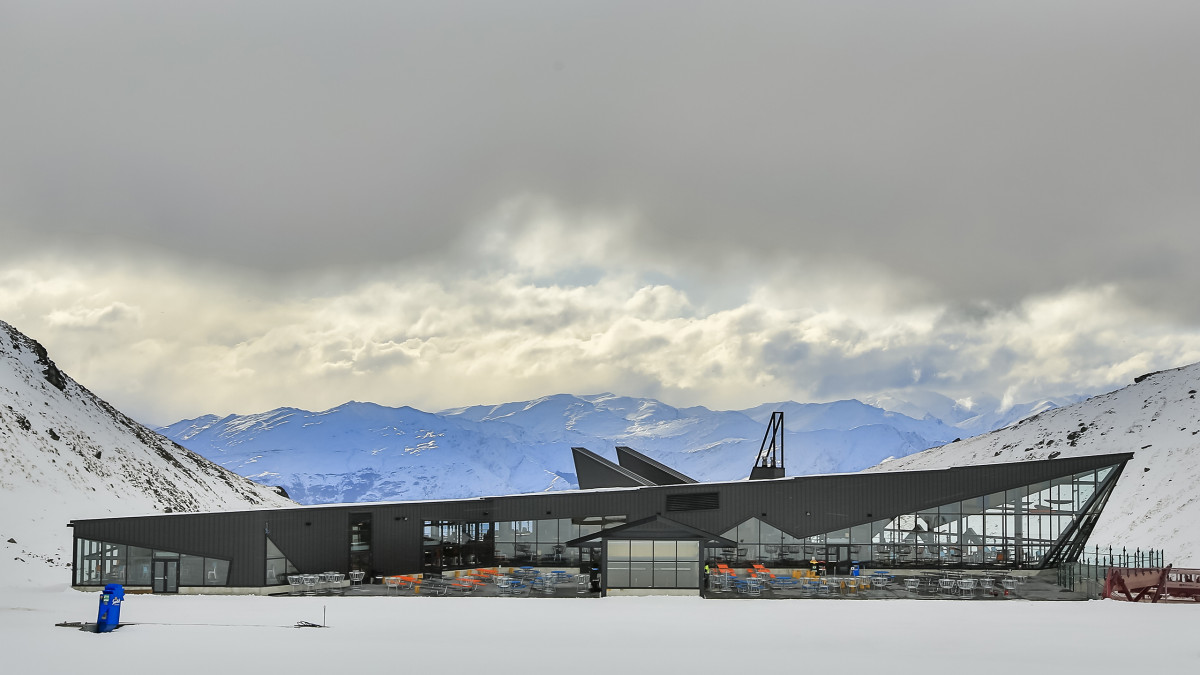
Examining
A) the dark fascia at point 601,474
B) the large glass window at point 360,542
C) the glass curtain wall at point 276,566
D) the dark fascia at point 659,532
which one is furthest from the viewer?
the dark fascia at point 601,474

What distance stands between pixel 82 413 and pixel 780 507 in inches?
2718

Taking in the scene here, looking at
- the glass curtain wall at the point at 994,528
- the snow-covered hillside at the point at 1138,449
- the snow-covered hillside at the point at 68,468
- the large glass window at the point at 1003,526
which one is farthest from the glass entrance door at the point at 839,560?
the snow-covered hillside at the point at 68,468

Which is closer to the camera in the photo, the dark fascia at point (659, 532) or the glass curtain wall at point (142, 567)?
the dark fascia at point (659, 532)

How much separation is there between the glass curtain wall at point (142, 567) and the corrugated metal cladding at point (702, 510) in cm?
192

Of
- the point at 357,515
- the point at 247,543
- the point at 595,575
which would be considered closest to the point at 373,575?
the point at 357,515

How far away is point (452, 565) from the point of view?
40.3 metres

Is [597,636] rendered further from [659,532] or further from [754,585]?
[754,585]

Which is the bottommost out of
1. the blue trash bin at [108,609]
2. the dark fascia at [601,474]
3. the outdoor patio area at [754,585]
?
the outdoor patio area at [754,585]

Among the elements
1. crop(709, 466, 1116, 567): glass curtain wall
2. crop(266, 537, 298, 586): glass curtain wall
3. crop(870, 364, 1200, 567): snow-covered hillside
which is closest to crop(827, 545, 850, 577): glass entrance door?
crop(709, 466, 1116, 567): glass curtain wall

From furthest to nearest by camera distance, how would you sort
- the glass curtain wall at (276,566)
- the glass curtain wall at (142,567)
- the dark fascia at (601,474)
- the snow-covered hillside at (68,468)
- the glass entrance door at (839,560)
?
the snow-covered hillside at (68,468), the dark fascia at (601,474), the glass entrance door at (839,560), the glass curtain wall at (276,566), the glass curtain wall at (142,567)

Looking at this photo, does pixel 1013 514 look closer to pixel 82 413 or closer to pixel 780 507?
pixel 780 507

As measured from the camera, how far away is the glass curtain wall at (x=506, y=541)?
40.2 metres

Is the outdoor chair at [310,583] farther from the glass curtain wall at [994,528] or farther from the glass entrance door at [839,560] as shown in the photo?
the glass entrance door at [839,560]

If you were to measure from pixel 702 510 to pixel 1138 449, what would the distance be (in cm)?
6007
